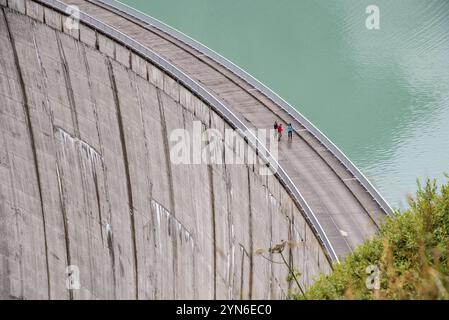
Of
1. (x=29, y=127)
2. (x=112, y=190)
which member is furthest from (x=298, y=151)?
(x=29, y=127)

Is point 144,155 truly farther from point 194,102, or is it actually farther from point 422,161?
point 422,161

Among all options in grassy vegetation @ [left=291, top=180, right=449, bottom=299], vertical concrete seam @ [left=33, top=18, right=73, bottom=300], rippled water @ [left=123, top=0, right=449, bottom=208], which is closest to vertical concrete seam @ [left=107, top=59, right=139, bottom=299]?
vertical concrete seam @ [left=33, top=18, right=73, bottom=300]

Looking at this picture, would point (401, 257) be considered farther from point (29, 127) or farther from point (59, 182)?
point (29, 127)

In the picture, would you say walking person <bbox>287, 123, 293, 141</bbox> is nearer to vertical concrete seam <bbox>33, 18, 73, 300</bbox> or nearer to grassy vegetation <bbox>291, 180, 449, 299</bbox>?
grassy vegetation <bbox>291, 180, 449, 299</bbox>

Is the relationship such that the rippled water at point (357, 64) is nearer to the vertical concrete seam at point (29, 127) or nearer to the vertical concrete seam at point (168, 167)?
the vertical concrete seam at point (168, 167)

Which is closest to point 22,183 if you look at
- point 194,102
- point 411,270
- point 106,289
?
point 106,289

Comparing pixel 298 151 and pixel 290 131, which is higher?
pixel 290 131
